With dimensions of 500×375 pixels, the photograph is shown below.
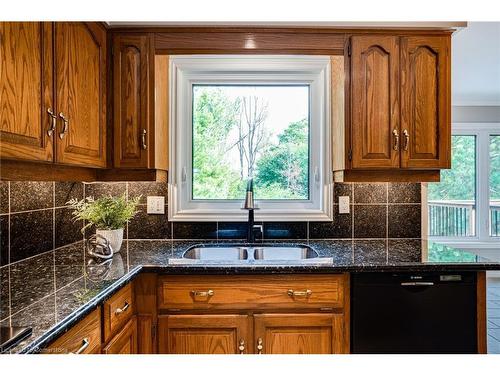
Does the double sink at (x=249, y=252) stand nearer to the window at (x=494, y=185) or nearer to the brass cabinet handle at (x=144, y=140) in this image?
the brass cabinet handle at (x=144, y=140)

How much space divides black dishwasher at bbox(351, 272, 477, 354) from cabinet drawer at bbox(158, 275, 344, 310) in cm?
13

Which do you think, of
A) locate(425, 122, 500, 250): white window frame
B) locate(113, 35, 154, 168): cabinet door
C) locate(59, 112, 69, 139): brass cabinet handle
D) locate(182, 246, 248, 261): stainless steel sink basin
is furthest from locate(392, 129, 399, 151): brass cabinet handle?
locate(425, 122, 500, 250): white window frame

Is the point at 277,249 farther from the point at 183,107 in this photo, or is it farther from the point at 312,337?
Answer: the point at 183,107

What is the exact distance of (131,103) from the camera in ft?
Result: 6.58

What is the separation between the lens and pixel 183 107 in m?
2.35

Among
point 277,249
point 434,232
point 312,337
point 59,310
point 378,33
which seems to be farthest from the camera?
point 434,232

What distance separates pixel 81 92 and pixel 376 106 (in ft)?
5.01

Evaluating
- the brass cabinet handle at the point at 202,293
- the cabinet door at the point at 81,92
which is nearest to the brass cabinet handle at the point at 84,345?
the brass cabinet handle at the point at 202,293

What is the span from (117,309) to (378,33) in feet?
6.30

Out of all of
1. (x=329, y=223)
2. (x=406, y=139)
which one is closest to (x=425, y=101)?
(x=406, y=139)

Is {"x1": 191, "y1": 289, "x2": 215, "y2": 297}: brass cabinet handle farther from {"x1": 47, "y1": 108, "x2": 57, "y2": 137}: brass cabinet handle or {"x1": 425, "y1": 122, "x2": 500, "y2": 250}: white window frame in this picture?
{"x1": 425, "y1": 122, "x2": 500, "y2": 250}: white window frame

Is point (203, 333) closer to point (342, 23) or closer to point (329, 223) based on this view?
point (329, 223)
